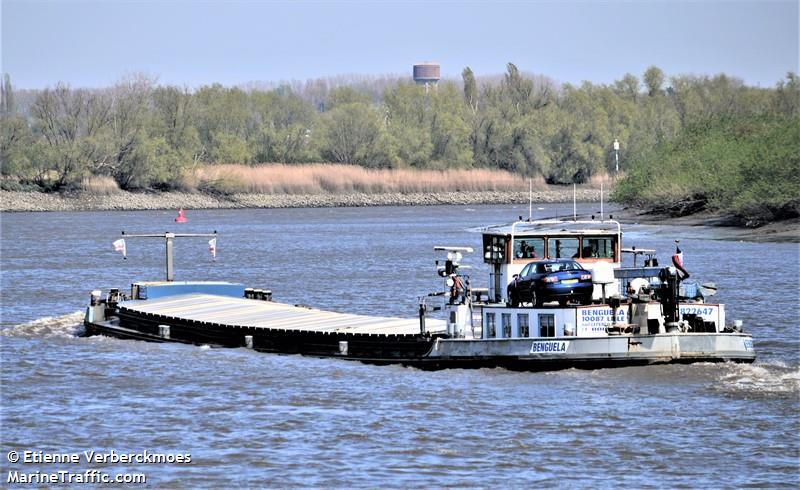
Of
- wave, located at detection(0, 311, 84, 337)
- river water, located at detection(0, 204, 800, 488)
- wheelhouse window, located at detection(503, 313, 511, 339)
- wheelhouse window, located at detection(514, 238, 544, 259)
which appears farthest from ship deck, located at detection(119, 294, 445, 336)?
wheelhouse window, located at detection(514, 238, 544, 259)

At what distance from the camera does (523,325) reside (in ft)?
124

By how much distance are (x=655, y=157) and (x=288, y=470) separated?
111 meters

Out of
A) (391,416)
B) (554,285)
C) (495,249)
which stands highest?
(495,249)

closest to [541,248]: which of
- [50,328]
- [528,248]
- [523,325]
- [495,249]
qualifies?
[528,248]

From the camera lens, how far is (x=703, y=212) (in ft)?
399

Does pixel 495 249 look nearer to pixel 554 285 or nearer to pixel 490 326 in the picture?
pixel 490 326

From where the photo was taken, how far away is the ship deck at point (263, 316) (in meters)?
42.2

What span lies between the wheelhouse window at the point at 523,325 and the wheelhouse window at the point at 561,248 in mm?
3391

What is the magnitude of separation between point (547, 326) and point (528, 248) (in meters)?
3.69

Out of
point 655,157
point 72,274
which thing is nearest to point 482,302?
point 72,274

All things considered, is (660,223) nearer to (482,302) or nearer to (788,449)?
(482,302)

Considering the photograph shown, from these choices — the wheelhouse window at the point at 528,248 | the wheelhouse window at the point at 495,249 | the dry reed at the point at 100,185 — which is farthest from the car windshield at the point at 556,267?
the dry reed at the point at 100,185

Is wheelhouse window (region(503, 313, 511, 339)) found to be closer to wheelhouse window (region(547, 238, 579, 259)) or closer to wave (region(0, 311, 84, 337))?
wheelhouse window (region(547, 238, 579, 259))

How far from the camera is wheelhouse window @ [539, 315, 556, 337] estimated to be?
3725 centimetres
